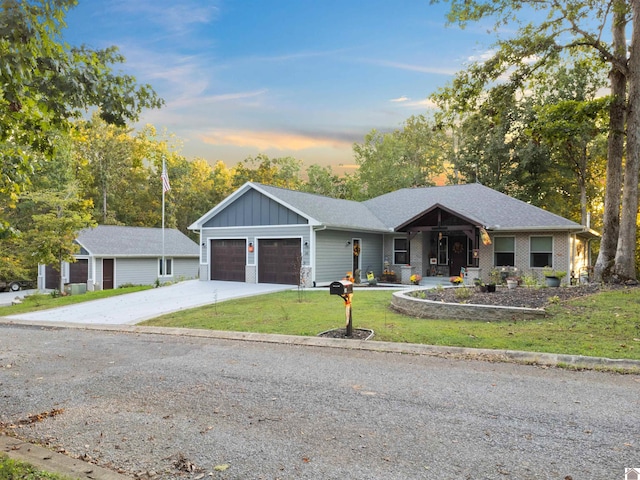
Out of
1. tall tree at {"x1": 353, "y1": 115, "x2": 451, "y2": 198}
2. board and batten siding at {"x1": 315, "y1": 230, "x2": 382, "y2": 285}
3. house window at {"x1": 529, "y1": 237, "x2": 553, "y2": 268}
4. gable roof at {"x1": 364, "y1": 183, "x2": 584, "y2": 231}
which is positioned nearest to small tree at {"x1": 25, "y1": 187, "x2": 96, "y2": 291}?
board and batten siding at {"x1": 315, "y1": 230, "x2": 382, "y2": 285}

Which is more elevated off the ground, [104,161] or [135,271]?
[104,161]

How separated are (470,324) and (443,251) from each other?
14.3 meters

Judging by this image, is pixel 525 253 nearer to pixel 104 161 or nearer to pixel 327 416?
pixel 327 416

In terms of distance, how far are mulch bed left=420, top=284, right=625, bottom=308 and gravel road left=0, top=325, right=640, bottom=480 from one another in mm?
4522

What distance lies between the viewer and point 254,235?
22.8m

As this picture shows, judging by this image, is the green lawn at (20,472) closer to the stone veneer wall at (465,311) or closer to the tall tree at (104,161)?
the stone veneer wall at (465,311)

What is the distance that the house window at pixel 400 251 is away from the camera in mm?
24203

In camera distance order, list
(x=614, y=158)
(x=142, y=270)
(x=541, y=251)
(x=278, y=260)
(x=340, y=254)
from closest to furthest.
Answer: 1. (x=614, y=158)
2. (x=541, y=251)
3. (x=278, y=260)
4. (x=340, y=254)
5. (x=142, y=270)

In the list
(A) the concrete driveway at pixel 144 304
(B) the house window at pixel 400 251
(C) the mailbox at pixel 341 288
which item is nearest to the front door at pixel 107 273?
(A) the concrete driveway at pixel 144 304

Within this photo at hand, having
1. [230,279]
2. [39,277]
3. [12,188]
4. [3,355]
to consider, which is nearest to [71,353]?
[3,355]

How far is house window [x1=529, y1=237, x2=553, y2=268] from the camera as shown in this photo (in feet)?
66.6

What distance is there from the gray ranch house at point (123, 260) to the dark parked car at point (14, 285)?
11.9 ft

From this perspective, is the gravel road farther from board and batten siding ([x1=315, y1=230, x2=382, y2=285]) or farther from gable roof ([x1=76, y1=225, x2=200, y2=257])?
gable roof ([x1=76, y1=225, x2=200, y2=257])

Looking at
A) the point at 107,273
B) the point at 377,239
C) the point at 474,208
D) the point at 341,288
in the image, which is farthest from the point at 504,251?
the point at 107,273
